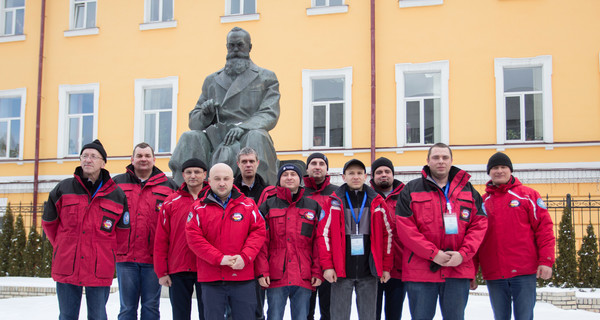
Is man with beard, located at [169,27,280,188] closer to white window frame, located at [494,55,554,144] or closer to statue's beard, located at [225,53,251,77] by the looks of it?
statue's beard, located at [225,53,251,77]

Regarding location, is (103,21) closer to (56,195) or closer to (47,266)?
(47,266)

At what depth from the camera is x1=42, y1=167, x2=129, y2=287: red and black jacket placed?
3.96m

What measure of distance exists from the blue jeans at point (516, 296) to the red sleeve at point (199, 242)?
205cm

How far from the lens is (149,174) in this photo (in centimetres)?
477

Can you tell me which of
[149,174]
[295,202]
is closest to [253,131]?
[149,174]

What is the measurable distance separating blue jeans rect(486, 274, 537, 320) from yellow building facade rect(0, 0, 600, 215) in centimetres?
817

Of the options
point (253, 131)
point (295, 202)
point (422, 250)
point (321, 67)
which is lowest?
point (422, 250)

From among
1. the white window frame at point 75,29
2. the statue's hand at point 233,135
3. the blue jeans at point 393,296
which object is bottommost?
the blue jeans at point 393,296

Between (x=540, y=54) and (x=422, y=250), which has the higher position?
(x=540, y=54)

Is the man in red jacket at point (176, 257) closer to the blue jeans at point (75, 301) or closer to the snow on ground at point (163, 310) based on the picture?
the blue jeans at point (75, 301)

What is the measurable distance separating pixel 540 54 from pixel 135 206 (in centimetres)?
1027

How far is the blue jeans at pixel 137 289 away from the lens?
4.37m

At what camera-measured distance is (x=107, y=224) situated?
13.5ft

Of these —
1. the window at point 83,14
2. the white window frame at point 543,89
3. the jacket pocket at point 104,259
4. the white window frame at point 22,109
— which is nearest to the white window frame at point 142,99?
the window at point 83,14
